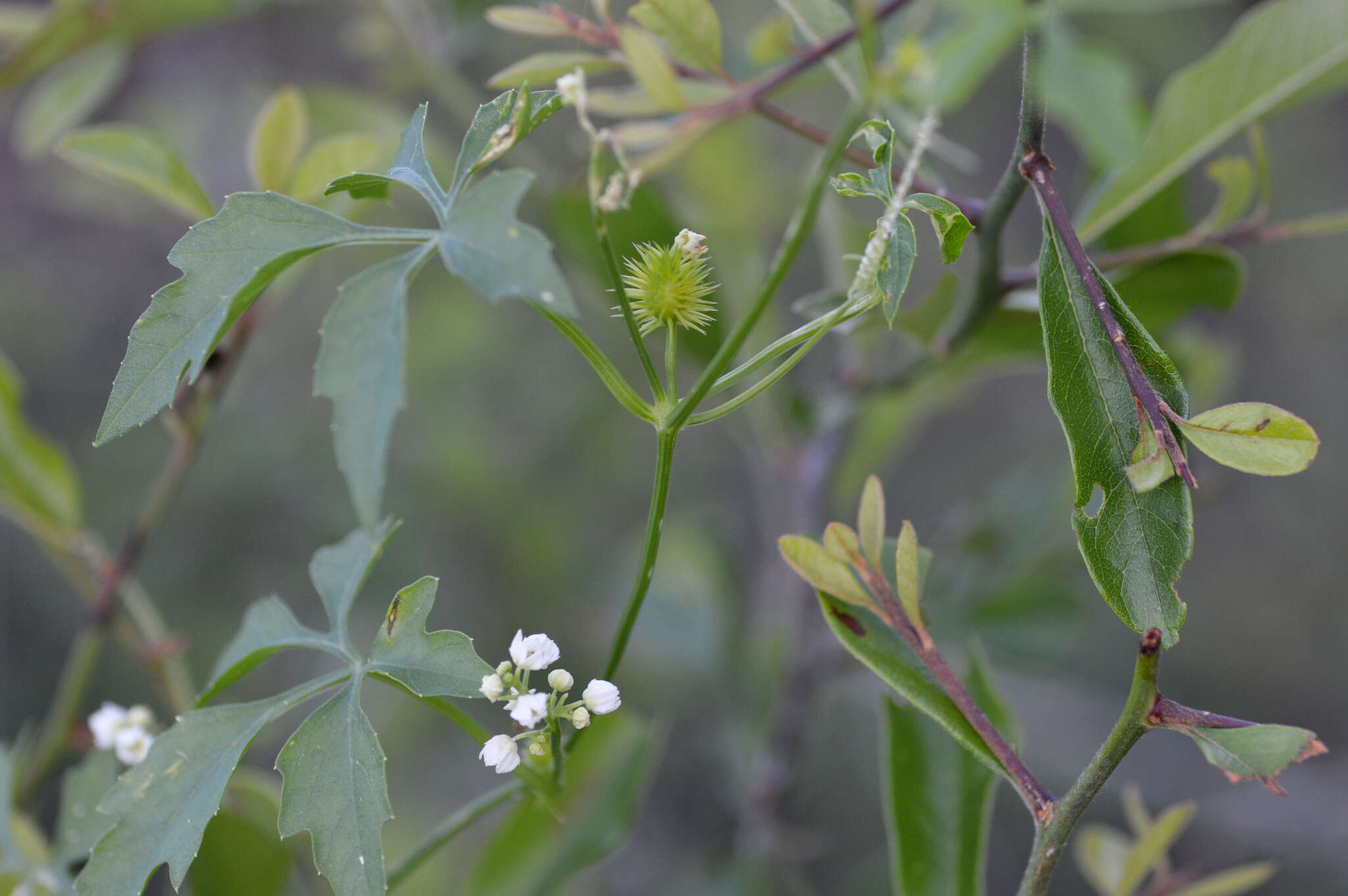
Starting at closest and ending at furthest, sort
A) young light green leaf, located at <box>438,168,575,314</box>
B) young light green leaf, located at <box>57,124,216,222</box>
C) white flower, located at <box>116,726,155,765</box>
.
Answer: young light green leaf, located at <box>438,168,575,314</box>
white flower, located at <box>116,726,155,765</box>
young light green leaf, located at <box>57,124,216,222</box>

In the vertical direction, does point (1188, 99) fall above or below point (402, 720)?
above

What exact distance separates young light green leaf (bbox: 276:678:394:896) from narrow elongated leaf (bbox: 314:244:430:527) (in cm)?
13

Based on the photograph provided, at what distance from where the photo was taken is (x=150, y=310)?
437mm

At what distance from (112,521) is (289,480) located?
0.31 m

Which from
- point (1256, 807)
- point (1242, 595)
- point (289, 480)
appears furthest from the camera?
point (1242, 595)

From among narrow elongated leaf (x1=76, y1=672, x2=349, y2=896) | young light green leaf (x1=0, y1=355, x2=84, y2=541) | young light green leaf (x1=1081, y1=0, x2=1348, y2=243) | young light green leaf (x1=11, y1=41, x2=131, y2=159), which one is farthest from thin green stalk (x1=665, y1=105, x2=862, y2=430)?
young light green leaf (x1=11, y1=41, x2=131, y2=159)

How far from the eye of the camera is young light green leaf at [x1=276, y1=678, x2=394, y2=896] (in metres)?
0.44

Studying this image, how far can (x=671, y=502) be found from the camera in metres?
2.10

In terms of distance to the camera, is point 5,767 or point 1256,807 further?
point 1256,807

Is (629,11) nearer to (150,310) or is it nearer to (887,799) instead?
(150,310)

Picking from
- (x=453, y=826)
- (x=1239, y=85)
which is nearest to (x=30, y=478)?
(x=453, y=826)

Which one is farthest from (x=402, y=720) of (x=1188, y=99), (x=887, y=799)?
(x=1188, y=99)

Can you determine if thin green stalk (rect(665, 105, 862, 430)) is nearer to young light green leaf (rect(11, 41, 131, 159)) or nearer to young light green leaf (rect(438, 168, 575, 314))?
young light green leaf (rect(438, 168, 575, 314))

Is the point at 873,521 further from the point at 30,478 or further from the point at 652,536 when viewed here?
the point at 30,478
